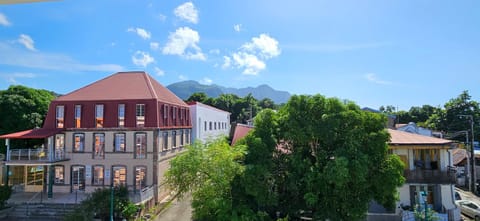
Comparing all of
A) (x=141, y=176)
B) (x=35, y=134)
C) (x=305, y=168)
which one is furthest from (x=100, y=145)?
(x=305, y=168)

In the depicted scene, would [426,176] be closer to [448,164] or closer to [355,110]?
[448,164]

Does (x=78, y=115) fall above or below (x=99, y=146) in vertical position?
above

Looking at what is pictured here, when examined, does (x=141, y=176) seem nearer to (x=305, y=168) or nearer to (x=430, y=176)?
(x=305, y=168)

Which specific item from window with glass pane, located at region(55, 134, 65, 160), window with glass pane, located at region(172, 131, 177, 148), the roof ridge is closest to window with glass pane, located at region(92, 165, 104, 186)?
window with glass pane, located at region(55, 134, 65, 160)

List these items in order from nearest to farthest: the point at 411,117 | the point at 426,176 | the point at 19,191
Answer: the point at 426,176, the point at 19,191, the point at 411,117

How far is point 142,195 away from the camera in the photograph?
703 inches

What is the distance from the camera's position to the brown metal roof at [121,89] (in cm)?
2130

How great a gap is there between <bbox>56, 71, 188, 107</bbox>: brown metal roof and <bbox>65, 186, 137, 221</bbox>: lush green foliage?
7258 mm

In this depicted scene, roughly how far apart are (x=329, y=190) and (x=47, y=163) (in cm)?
1812

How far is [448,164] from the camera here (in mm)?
17062

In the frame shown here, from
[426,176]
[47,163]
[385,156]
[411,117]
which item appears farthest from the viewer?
[411,117]

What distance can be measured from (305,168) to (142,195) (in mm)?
10818

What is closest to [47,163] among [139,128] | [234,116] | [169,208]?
[139,128]

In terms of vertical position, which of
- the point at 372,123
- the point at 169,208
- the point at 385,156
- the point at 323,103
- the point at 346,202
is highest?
the point at 323,103
